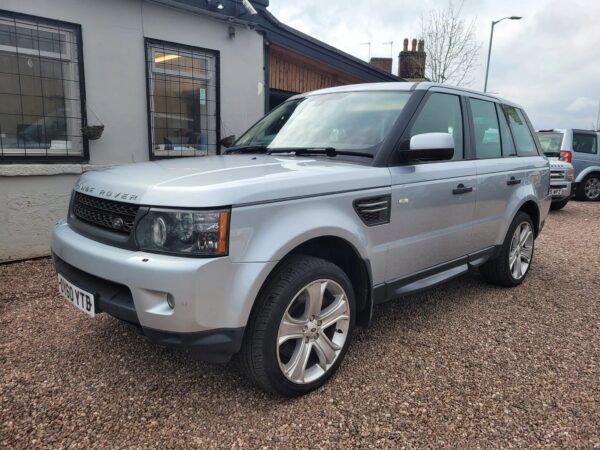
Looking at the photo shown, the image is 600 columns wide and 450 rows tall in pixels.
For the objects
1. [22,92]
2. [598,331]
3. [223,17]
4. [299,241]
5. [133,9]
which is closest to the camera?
[299,241]

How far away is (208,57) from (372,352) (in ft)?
16.8

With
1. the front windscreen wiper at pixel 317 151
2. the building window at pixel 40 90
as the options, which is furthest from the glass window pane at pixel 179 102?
the front windscreen wiper at pixel 317 151

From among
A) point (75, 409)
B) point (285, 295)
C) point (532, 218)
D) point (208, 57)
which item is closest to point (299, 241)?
point (285, 295)

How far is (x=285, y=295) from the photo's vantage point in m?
2.25

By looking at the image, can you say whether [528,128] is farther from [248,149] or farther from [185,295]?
[185,295]

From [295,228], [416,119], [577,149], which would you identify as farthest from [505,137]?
[577,149]

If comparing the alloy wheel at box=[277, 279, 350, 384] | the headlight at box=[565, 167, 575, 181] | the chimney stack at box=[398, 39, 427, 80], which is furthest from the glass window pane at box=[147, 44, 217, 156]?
the chimney stack at box=[398, 39, 427, 80]

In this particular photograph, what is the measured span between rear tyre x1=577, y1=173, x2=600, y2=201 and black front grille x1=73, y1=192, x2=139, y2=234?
1283 centimetres

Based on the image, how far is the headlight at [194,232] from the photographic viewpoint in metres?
2.03

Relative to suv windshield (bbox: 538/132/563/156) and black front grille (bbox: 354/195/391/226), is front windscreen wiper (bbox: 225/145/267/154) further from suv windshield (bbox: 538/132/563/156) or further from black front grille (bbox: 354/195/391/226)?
suv windshield (bbox: 538/132/563/156)

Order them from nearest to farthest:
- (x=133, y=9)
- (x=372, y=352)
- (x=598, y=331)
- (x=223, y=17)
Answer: (x=372, y=352) → (x=598, y=331) → (x=133, y=9) → (x=223, y=17)

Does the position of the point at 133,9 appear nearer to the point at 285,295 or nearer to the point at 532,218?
the point at 285,295

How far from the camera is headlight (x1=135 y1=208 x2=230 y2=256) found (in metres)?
2.03

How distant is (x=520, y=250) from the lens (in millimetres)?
4496
